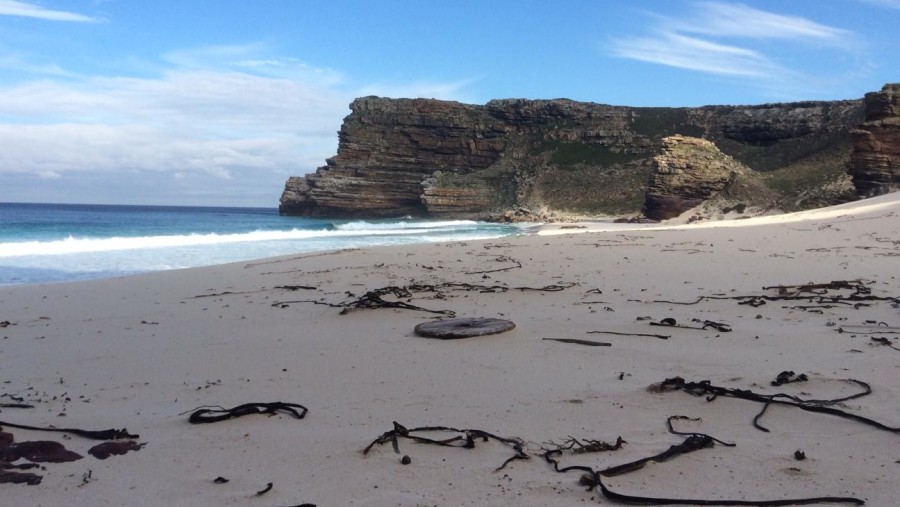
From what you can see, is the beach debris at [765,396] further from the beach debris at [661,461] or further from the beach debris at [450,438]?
the beach debris at [450,438]

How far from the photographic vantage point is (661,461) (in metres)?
2.32

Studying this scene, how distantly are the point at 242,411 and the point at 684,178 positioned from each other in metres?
29.9

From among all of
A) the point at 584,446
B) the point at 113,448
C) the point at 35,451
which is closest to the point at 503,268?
the point at 584,446

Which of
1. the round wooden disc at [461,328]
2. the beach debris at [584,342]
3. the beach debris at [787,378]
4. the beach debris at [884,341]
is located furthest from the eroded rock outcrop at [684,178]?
the beach debris at [787,378]

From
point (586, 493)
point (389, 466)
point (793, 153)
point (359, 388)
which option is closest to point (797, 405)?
point (586, 493)

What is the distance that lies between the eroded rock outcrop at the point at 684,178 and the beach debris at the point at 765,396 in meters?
28.2

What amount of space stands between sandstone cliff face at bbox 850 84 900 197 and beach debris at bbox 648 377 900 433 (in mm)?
24694

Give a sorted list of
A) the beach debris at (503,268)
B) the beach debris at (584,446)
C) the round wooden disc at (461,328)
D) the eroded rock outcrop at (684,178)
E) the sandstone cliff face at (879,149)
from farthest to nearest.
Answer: the eroded rock outcrop at (684,178)
the sandstone cliff face at (879,149)
the beach debris at (503,268)
the round wooden disc at (461,328)
the beach debris at (584,446)

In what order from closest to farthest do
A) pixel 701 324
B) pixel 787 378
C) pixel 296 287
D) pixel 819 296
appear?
pixel 787 378
pixel 701 324
pixel 819 296
pixel 296 287

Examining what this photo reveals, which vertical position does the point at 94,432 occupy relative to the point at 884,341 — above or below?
below

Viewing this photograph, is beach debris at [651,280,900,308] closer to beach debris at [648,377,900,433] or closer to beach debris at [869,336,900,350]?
beach debris at [869,336,900,350]

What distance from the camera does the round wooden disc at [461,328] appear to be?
4523 mm

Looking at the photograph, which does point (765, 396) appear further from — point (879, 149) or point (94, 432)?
point (879, 149)

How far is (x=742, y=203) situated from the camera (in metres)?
28.1
